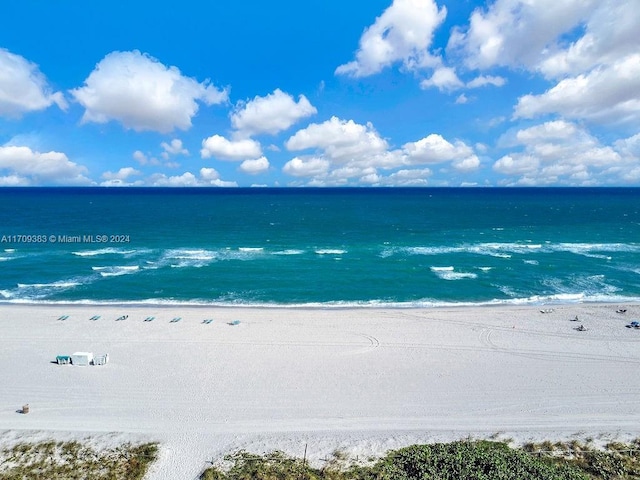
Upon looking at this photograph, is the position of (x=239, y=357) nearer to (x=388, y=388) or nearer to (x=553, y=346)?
(x=388, y=388)

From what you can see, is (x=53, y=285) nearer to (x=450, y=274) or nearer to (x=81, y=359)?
(x=81, y=359)

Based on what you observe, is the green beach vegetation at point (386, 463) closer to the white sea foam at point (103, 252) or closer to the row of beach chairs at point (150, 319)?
the row of beach chairs at point (150, 319)

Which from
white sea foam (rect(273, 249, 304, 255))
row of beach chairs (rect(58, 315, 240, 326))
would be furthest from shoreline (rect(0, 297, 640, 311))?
white sea foam (rect(273, 249, 304, 255))

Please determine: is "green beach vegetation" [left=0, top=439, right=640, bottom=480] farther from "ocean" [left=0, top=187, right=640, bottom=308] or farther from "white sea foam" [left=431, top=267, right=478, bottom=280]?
"white sea foam" [left=431, top=267, right=478, bottom=280]

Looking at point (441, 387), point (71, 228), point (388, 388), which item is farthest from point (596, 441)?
point (71, 228)

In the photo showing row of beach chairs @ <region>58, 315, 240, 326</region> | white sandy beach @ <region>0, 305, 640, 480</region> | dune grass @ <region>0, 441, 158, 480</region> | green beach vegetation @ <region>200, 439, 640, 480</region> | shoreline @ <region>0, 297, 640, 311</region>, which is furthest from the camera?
shoreline @ <region>0, 297, 640, 311</region>

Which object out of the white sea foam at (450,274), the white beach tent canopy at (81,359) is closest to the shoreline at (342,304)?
the white sea foam at (450,274)
